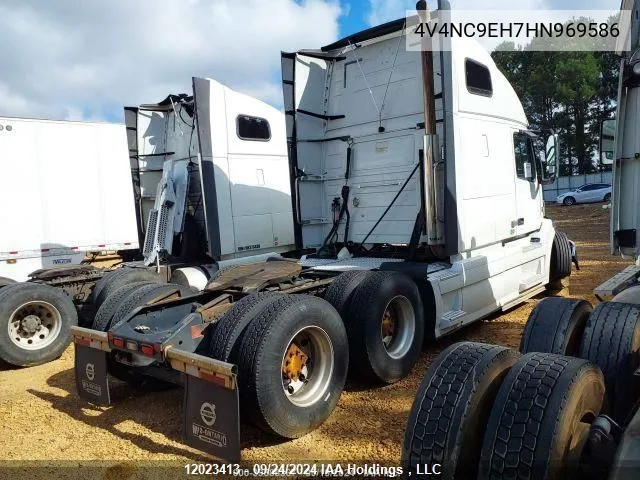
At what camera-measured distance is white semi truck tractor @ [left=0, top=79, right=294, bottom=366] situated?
607cm

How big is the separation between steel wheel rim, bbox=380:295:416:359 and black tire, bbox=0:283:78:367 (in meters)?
3.94

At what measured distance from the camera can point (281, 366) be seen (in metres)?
3.56

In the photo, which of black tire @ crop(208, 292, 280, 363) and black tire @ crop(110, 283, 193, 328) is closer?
black tire @ crop(208, 292, 280, 363)

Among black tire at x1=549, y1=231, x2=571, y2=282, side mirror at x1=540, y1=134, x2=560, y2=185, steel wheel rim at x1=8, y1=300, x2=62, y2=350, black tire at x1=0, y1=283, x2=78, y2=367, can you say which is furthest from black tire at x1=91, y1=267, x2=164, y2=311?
black tire at x1=549, y1=231, x2=571, y2=282

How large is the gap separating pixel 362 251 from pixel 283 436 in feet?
12.0

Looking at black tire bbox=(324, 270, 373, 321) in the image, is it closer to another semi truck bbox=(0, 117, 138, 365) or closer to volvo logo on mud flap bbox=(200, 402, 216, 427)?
volvo logo on mud flap bbox=(200, 402, 216, 427)

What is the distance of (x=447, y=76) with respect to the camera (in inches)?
210

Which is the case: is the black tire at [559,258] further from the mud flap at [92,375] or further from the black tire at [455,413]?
the mud flap at [92,375]

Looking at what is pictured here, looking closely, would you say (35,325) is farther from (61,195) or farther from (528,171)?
(528,171)

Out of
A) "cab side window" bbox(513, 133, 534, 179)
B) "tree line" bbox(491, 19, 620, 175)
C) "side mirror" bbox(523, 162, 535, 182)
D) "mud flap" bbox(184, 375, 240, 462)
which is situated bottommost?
"mud flap" bbox(184, 375, 240, 462)

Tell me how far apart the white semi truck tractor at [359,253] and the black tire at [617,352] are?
1.86 m

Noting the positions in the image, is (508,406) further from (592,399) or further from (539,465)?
(592,399)

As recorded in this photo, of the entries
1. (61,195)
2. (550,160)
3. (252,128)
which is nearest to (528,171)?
(550,160)

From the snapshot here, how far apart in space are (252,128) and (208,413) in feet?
18.9
